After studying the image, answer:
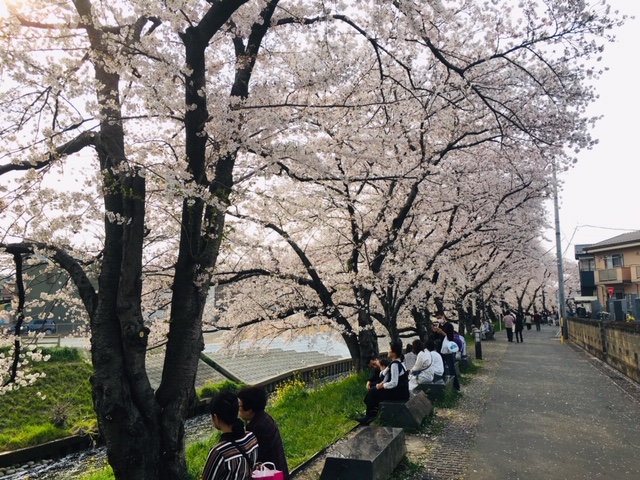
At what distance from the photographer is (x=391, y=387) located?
7.95 metres

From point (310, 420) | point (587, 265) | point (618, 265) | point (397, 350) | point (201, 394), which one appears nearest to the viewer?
point (397, 350)

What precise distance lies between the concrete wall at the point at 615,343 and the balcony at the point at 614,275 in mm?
19169

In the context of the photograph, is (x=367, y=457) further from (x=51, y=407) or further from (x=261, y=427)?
(x=51, y=407)

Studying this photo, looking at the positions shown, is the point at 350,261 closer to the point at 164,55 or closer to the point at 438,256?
the point at 438,256

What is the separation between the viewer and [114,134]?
5.49 m

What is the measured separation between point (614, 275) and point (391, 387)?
39.5m

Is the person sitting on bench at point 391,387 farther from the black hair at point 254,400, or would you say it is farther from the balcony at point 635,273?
the balcony at point 635,273

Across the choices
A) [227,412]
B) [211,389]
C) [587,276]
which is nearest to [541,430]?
[227,412]

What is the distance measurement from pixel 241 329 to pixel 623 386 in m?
10.1

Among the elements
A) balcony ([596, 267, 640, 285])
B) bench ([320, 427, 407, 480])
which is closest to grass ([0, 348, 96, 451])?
bench ([320, 427, 407, 480])

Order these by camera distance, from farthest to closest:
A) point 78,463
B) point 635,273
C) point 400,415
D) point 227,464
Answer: point 635,273 → point 78,463 → point 400,415 → point 227,464

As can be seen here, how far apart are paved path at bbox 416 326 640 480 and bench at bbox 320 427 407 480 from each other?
52cm

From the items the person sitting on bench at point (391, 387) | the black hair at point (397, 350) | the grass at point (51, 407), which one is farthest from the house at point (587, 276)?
the person sitting on bench at point (391, 387)

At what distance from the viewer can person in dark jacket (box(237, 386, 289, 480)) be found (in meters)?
3.89
